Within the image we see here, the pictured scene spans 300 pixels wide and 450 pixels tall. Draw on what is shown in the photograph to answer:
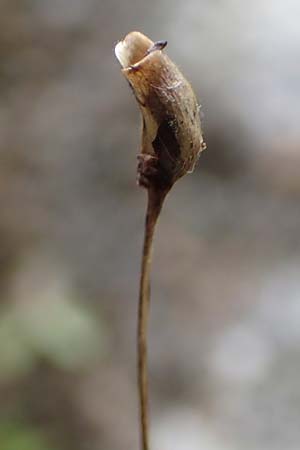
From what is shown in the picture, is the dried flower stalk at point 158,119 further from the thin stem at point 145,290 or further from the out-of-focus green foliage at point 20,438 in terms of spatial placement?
the out-of-focus green foliage at point 20,438

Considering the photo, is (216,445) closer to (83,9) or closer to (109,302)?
(109,302)

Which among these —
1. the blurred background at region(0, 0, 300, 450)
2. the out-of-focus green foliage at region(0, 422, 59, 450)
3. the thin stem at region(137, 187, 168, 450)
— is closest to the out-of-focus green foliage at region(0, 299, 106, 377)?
the blurred background at region(0, 0, 300, 450)

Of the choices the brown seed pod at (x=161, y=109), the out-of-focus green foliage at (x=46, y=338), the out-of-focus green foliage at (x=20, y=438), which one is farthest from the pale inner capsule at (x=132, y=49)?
the out-of-focus green foliage at (x=46, y=338)

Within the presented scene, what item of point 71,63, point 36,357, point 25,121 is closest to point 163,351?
point 36,357

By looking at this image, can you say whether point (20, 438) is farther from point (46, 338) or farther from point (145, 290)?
point (145, 290)

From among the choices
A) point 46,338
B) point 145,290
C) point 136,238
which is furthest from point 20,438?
point 145,290

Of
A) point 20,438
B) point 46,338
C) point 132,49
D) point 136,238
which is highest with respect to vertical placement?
point 136,238
